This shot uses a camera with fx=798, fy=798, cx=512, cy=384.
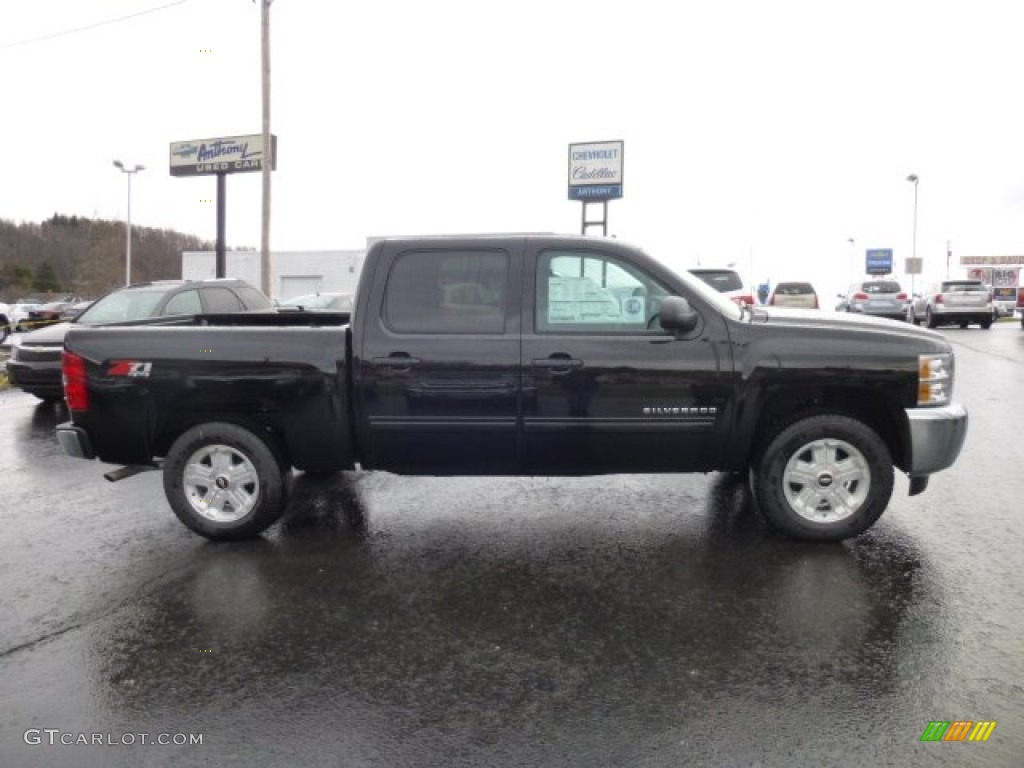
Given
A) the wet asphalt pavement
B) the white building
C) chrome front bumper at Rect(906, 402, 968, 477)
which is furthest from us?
the white building

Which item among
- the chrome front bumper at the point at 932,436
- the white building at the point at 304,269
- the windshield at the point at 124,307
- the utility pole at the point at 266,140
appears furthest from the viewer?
the white building at the point at 304,269

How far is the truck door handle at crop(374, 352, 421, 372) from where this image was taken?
484 cm

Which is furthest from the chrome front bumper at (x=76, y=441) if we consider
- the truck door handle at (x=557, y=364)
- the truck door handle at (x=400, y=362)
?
the truck door handle at (x=557, y=364)

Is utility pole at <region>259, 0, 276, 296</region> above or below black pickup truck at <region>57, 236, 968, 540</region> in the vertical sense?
above

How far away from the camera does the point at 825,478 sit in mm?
4824

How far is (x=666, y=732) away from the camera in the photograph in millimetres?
2896

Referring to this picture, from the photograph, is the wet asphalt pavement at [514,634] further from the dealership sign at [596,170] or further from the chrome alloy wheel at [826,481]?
the dealership sign at [596,170]

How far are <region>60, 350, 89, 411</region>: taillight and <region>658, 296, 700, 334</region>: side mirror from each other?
3.65m

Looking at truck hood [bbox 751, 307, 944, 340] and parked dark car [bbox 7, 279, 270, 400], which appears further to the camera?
parked dark car [bbox 7, 279, 270, 400]

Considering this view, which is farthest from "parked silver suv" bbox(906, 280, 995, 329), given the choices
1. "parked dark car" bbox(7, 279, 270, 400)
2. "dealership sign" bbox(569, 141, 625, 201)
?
"parked dark car" bbox(7, 279, 270, 400)

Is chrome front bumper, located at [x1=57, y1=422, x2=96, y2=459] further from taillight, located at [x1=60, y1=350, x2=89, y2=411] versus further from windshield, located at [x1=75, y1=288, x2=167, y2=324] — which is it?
windshield, located at [x1=75, y1=288, x2=167, y2=324]

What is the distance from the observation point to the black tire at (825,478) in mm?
4770

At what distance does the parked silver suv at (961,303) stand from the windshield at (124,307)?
23418 mm

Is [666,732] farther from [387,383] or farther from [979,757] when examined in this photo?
[387,383]
